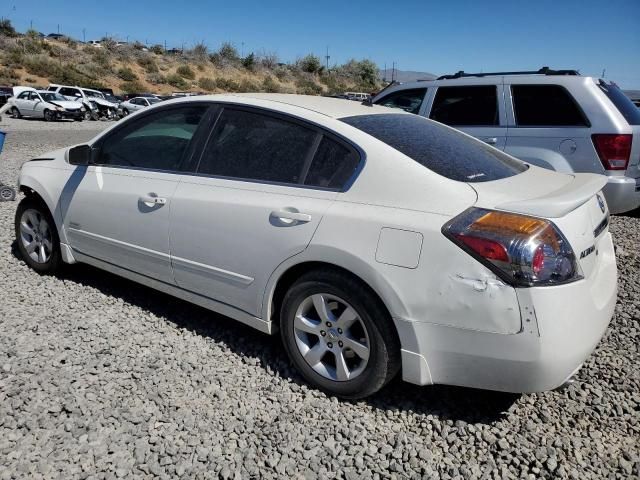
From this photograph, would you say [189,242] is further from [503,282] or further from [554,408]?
[554,408]

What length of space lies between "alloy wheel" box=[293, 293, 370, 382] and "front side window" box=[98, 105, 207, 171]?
1.42 meters

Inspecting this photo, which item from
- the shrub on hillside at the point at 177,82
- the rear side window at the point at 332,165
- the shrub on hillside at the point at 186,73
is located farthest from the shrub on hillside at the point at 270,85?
the rear side window at the point at 332,165

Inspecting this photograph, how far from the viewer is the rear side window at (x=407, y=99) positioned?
6973mm

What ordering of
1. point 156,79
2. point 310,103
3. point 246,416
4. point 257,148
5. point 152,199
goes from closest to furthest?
point 246,416 < point 257,148 < point 310,103 < point 152,199 < point 156,79

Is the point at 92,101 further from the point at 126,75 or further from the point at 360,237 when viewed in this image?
the point at 360,237

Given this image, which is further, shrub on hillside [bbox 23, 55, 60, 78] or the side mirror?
shrub on hillside [bbox 23, 55, 60, 78]

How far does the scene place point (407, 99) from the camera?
282 inches

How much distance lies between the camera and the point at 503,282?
2271 mm

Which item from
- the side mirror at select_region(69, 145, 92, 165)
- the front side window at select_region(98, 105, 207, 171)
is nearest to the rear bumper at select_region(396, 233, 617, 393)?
the front side window at select_region(98, 105, 207, 171)

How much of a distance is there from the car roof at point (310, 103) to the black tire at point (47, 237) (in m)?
1.65

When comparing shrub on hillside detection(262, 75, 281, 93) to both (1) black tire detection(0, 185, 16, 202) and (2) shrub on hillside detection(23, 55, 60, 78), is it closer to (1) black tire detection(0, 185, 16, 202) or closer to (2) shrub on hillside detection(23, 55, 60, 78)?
(2) shrub on hillside detection(23, 55, 60, 78)

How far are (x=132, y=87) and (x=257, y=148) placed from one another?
2028 inches

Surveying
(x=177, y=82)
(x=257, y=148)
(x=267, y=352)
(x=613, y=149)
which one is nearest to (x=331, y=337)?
(x=267, y=352)

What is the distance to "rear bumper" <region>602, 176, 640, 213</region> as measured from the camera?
17.4 feet
